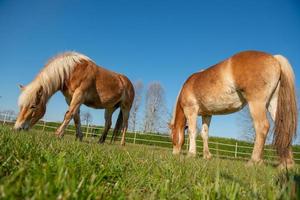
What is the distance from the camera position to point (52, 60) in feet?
27.3

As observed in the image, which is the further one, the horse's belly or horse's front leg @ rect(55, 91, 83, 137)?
horse's front leg @ rect(55, 91, 83, 137)

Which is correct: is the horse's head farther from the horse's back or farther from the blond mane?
the horse's back

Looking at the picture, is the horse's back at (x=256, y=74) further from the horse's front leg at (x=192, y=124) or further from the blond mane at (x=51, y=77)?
the blond mane at (x=51, y=77)

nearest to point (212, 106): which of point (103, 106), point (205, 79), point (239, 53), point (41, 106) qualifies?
point (205, 79)

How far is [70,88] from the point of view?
8.30m

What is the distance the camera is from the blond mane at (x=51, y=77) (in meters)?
7.33

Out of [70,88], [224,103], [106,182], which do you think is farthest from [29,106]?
[106,182]

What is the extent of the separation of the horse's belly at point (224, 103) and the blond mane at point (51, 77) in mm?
4312

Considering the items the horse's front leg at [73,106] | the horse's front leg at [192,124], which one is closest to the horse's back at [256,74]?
the horse's front leg at [192,124]

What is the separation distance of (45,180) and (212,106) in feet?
22.2

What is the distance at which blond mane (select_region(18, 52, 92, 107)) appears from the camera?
7328 millimetres

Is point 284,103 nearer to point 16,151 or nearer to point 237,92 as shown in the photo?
point 237,92

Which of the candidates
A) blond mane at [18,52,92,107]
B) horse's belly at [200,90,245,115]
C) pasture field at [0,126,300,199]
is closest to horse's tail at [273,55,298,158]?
horse's belly at [200,90,245,115]

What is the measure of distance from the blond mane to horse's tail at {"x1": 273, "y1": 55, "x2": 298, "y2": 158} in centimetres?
595
